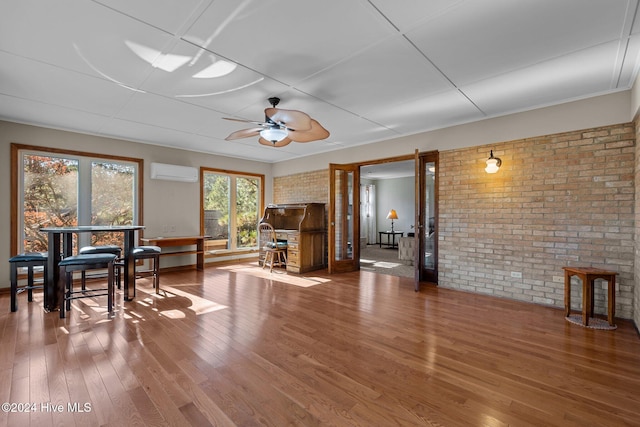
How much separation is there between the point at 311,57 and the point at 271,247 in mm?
4224

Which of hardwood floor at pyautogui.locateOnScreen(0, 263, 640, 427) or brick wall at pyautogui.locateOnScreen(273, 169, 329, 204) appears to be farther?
brick wall at pyautogui.locateOnScreen(273, 169, 329, 204)

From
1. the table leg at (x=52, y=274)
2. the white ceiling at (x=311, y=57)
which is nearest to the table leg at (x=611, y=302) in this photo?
the white ceiling at (x=311, y=57)

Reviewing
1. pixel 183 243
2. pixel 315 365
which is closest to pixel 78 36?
pixel 315 365

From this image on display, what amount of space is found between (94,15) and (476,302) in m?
4.96

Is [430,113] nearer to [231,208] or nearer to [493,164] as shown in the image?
[493,164]

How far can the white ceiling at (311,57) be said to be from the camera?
2.06 metres

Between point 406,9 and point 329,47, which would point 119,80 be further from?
point 406,9

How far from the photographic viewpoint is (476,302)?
3947 mm

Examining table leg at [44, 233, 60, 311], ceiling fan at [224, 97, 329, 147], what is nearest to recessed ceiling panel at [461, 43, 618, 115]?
ceiling fan at [224, 97, 329, 147]

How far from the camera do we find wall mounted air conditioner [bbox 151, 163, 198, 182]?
5.70m

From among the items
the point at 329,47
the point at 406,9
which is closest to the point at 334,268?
the point at 329,47

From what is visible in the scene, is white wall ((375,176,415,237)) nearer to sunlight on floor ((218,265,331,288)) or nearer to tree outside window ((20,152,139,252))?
sunlight on floor ((218,265,331,288))

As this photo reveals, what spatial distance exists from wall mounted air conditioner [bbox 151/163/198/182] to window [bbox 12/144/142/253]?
317 mm

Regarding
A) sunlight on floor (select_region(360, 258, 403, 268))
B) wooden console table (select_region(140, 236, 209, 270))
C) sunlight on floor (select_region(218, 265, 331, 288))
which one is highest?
wooden console table (select_region(140, 236, 209, 270))
